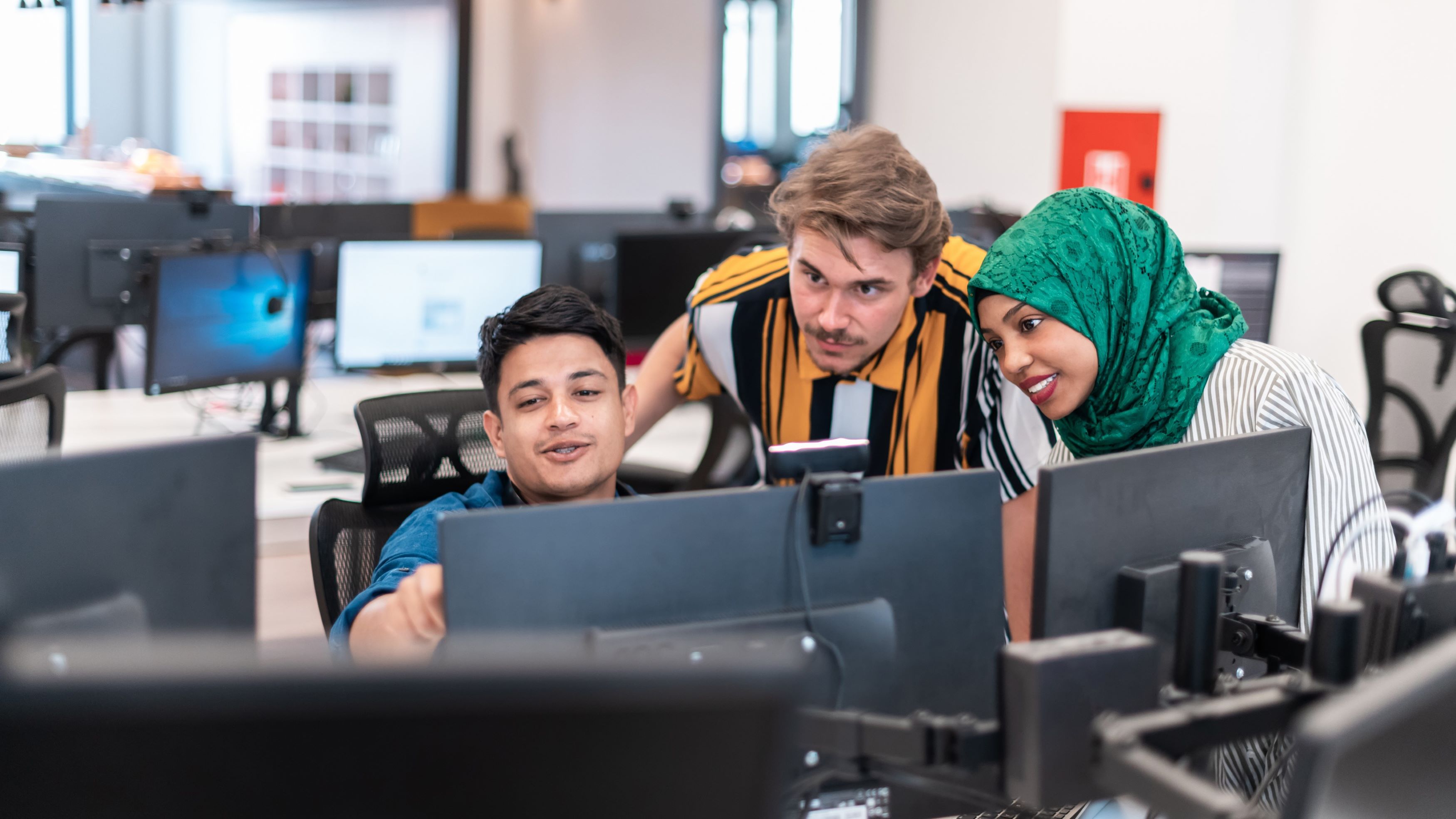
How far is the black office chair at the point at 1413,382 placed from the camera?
3141 mm

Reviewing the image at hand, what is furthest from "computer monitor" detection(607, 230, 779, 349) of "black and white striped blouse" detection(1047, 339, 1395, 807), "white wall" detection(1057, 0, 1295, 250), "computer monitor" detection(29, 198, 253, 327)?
"black and white striped blouse" detection(1047, 339, 1395, 807)

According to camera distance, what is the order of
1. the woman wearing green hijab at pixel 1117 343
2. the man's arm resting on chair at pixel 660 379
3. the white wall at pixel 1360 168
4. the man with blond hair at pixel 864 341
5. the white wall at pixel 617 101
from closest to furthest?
the woman wearing green hijab at pixel 1117 343 → the man with blond hair at pixel 864 341 → the man's arm resting on chair at pixel 660 379 → the white wall at pixel 1360 168 → the white wall at pixel 617 101

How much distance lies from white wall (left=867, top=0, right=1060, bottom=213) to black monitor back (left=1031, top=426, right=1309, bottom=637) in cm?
393

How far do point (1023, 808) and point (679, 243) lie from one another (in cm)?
264

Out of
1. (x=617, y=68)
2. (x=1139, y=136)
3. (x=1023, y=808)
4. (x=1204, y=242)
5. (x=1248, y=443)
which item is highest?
(x=617, y=68)

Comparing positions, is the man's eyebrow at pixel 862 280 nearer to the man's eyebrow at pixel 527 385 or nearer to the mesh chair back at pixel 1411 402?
the man's eyebrow at pixel 527 385

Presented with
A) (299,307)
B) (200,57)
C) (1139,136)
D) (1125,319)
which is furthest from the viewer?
(200,57)

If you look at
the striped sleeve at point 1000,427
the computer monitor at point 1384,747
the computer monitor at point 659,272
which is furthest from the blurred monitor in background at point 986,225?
the computer monitor at point 1384,747

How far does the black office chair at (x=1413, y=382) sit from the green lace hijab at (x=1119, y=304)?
2095 mm

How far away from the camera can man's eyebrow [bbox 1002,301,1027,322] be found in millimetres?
1355

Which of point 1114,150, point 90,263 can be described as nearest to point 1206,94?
point 1114,150

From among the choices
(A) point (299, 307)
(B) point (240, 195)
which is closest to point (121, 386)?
(A) point (299, 307)

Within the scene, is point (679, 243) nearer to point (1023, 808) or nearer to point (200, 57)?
point (1023, 808)

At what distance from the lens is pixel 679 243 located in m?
3.70
